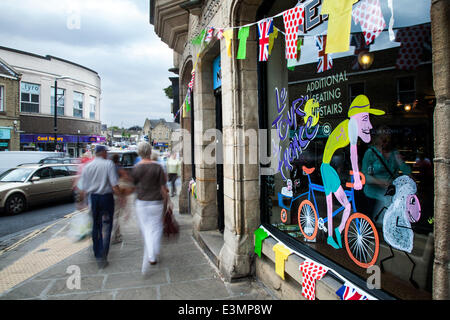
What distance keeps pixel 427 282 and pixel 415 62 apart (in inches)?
61.5

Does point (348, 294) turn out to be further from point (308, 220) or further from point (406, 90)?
point (406, 90)

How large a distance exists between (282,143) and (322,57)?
4.04ft

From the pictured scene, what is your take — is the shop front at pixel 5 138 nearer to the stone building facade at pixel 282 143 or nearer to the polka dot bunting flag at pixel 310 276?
the stone building facade at pixel 282 143

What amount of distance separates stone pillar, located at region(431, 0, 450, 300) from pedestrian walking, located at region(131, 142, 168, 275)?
3460 mm

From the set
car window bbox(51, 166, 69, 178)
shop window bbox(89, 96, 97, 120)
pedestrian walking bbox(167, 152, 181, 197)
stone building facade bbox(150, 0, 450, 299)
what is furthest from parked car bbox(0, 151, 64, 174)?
shop window bbox(89, 96, 97, 120)

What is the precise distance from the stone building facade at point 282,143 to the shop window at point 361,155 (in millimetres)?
14

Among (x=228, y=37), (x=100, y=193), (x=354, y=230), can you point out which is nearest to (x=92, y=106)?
(x=100, y=193)

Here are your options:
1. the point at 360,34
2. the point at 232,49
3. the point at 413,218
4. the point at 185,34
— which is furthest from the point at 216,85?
the point at 413,218

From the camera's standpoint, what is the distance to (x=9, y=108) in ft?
70.6

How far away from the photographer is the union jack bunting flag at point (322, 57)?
2.99 metres

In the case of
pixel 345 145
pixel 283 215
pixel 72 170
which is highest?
pixel 345 145

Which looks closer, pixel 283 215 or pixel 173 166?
pixel 283 215

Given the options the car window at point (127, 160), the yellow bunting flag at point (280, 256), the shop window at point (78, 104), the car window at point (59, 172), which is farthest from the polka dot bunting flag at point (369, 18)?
the shop window at point (78, 104)
